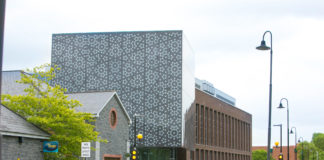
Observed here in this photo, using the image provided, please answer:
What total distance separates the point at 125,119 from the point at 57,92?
1392 cm

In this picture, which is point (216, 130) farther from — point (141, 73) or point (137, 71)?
point (137, 71)

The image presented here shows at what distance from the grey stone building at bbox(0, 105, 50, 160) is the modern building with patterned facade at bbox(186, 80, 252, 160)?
36249mm

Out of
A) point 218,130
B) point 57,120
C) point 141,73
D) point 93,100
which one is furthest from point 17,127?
point 218,130

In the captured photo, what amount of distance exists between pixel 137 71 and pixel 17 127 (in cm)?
3528

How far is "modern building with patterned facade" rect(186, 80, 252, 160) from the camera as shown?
70.6m

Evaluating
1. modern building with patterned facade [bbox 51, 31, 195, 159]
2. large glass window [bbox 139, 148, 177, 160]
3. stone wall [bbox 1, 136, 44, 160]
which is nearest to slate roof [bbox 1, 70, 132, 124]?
stone wall [bbox 1, 136, 44, 160]

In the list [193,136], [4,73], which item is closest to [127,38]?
[193,136]

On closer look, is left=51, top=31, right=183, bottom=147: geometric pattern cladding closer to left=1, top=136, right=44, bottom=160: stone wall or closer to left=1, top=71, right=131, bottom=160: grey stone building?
left=1, top=71, right=131, bottom=160: grey stone building

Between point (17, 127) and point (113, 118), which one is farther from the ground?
point (113, 118)

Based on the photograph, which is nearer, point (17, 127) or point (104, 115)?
point (17, 127)

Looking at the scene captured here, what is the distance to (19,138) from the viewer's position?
2562 cm

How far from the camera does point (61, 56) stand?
2461 inches

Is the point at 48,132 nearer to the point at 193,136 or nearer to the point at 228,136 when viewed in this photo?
the point at 193,136

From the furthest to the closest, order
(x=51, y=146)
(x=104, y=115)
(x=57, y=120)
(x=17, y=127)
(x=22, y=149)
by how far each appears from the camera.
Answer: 1. (x=104, y=115)
2. (x=57, y=120)
3. (x=51, y=146)
4. (x=22, y=149)
5. (x=17, y=127)
